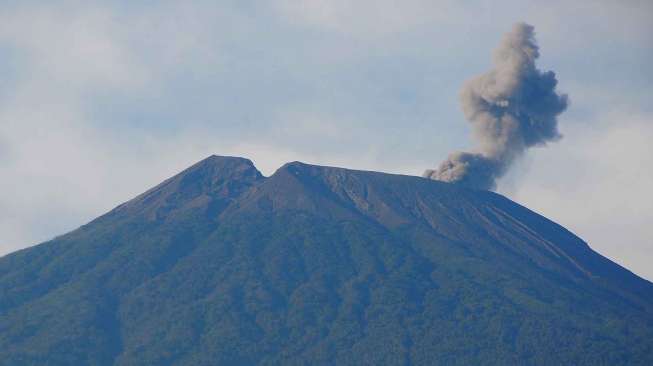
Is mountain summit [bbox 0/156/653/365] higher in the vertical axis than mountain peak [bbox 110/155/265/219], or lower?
lower

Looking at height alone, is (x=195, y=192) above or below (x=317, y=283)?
above

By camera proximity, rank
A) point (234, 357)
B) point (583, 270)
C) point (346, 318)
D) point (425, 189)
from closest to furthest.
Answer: point (234, 357), point (346, 318), point (583, 270), point (425, 189)

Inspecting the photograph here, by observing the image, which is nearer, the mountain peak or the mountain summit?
the mountain summit

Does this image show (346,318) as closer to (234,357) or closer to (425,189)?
(234,357)

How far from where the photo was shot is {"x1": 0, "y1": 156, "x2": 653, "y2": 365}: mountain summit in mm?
146625

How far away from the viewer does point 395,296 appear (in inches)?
6299

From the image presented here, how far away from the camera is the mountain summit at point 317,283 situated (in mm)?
146625

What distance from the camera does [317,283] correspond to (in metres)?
165

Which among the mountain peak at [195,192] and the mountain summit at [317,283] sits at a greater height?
the mountain peak at [195,192]

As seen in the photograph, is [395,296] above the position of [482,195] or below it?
below

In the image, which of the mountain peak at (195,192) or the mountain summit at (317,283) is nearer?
the mountain summit at (317,283)

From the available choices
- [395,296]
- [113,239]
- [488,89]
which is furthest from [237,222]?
[488,89]

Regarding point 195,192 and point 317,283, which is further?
point 195,192

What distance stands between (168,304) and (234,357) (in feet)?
65.0
